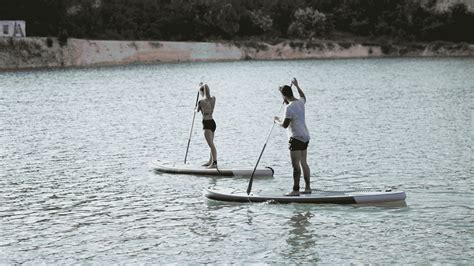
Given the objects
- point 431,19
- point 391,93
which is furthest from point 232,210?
point 431,19

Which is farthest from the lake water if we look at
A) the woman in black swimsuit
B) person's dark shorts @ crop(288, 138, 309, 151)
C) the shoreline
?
the shoreline

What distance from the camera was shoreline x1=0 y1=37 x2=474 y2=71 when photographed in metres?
104

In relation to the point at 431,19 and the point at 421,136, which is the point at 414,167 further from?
the point at 431,19

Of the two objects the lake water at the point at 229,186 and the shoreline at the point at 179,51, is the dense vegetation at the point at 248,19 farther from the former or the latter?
the lake water at the point at 229,186

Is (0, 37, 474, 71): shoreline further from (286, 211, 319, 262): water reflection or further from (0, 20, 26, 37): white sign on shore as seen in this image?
(286, 211, 319, 262): water reflection

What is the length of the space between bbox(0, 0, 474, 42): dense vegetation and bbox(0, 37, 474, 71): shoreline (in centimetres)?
550

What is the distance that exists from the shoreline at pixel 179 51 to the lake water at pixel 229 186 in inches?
2279

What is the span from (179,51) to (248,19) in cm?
2715

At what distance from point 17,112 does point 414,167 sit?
2873 centimetres

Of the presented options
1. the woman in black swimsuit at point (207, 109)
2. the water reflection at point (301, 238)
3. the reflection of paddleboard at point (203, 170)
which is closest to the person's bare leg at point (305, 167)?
the water reflection at point (301, 238)

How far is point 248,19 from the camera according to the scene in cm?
14975

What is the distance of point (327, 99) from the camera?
52.9 meters

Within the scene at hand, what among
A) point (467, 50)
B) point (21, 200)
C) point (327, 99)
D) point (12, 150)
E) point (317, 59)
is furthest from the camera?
point (467, 50)

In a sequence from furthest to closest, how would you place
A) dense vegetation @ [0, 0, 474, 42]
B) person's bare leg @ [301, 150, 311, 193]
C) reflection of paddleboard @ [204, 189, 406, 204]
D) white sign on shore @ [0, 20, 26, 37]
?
dense vegetation @ [0, 0, 474, 42] < white sign on shore @ [0, 20, 26, 37] < reflection of paddleboard @ [204, 189, 406, 204] < person's bare leg @ [301, 150, 311, 193]
